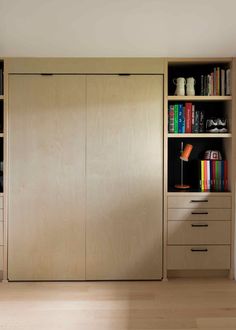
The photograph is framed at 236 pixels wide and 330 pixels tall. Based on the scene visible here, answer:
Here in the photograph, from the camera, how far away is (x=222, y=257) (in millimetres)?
3416

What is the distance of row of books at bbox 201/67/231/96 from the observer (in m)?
3.41

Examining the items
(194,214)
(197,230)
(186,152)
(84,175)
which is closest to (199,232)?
(197,230)

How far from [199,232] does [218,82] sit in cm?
135

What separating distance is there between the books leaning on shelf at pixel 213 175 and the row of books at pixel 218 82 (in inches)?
24.9

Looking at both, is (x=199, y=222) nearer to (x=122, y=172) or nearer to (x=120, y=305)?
(x=122, y=172)

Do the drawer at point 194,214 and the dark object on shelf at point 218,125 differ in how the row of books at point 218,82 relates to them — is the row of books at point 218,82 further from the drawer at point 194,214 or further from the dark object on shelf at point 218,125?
the drawer at point 194,214

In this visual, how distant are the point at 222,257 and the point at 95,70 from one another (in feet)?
6.58

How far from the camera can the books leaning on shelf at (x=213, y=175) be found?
351 cm

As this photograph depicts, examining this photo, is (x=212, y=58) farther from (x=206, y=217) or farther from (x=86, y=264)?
(x=86, y=264)

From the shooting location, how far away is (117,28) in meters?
2.67

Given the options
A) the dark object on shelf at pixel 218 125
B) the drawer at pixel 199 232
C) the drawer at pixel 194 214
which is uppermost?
the dark object on shelf at pixel 218 125

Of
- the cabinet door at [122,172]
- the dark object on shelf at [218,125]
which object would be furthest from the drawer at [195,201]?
the dark object on shelf at [218,125]

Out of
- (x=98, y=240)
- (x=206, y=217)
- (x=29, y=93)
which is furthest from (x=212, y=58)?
(x=98, y=240)

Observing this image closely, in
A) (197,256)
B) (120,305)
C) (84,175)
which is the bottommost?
(120,305)
